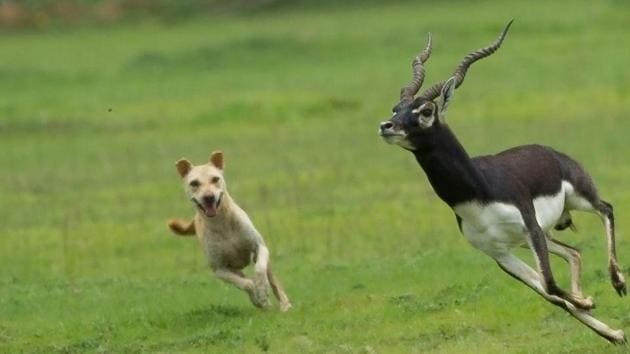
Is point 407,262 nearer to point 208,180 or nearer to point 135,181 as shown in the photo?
point 208,180

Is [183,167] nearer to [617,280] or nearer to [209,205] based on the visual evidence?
[209,205]

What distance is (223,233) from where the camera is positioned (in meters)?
15.1

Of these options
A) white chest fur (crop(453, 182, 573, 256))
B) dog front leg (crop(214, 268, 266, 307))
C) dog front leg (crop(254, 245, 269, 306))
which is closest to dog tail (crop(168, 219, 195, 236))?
dog front leg (crop(214, 268, 266, 307))

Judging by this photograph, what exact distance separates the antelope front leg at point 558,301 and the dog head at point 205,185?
3.30 metres

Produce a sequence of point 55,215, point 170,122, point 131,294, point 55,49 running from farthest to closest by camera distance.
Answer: point 55,49, point 170,122, point 55,215, point 131,294

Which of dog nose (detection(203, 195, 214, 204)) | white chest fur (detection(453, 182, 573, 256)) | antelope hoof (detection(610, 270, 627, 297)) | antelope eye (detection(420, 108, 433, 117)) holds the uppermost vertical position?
antelope eye (detection(420, 108, 433, 117))

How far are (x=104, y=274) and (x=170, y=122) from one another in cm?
1441

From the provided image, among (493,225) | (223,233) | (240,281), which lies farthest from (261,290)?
(493,225)

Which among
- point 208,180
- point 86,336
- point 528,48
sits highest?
point 528,48

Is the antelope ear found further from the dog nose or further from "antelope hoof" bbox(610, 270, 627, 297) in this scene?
the dog nose

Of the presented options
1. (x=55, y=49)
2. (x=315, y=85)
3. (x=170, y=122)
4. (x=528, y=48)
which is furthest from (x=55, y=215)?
(x=55, y=49)

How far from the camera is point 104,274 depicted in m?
18.5

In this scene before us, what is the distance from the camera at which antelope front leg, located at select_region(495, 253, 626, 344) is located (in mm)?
12031

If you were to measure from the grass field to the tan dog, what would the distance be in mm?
325
